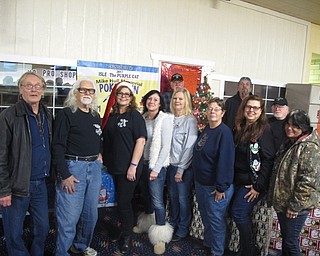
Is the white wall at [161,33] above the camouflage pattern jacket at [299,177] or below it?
above

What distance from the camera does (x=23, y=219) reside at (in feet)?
6.72

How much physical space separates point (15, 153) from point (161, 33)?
9.95 feet

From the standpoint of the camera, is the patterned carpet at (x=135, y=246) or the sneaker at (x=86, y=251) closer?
the sneaker at (x=86, y=251)

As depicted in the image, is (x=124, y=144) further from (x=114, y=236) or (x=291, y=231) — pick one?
(x=291, y=231)

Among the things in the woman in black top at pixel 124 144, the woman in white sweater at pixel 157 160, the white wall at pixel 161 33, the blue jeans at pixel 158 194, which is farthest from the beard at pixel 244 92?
the woman in black top at pixel 124 144

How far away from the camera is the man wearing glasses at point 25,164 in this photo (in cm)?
191

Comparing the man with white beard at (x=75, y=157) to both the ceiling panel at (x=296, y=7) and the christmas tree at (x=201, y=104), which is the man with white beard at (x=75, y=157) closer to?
the christmas tree at (x=201, y=104)

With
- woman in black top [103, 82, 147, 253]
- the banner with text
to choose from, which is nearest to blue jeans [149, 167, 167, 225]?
woman in black top [103, 82, 147, 253]

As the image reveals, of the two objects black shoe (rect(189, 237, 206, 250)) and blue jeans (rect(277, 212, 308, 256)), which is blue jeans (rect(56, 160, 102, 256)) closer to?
black shoe (rect(189, 237, 206, 250))

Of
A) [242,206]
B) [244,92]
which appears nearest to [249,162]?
[242,206]

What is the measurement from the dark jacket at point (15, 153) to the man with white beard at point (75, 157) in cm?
22

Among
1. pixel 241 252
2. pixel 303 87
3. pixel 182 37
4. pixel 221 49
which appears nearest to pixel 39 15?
pixel 182 37

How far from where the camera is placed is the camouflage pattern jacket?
1.98m

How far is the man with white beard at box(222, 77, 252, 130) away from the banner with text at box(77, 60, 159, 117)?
1086 mm
